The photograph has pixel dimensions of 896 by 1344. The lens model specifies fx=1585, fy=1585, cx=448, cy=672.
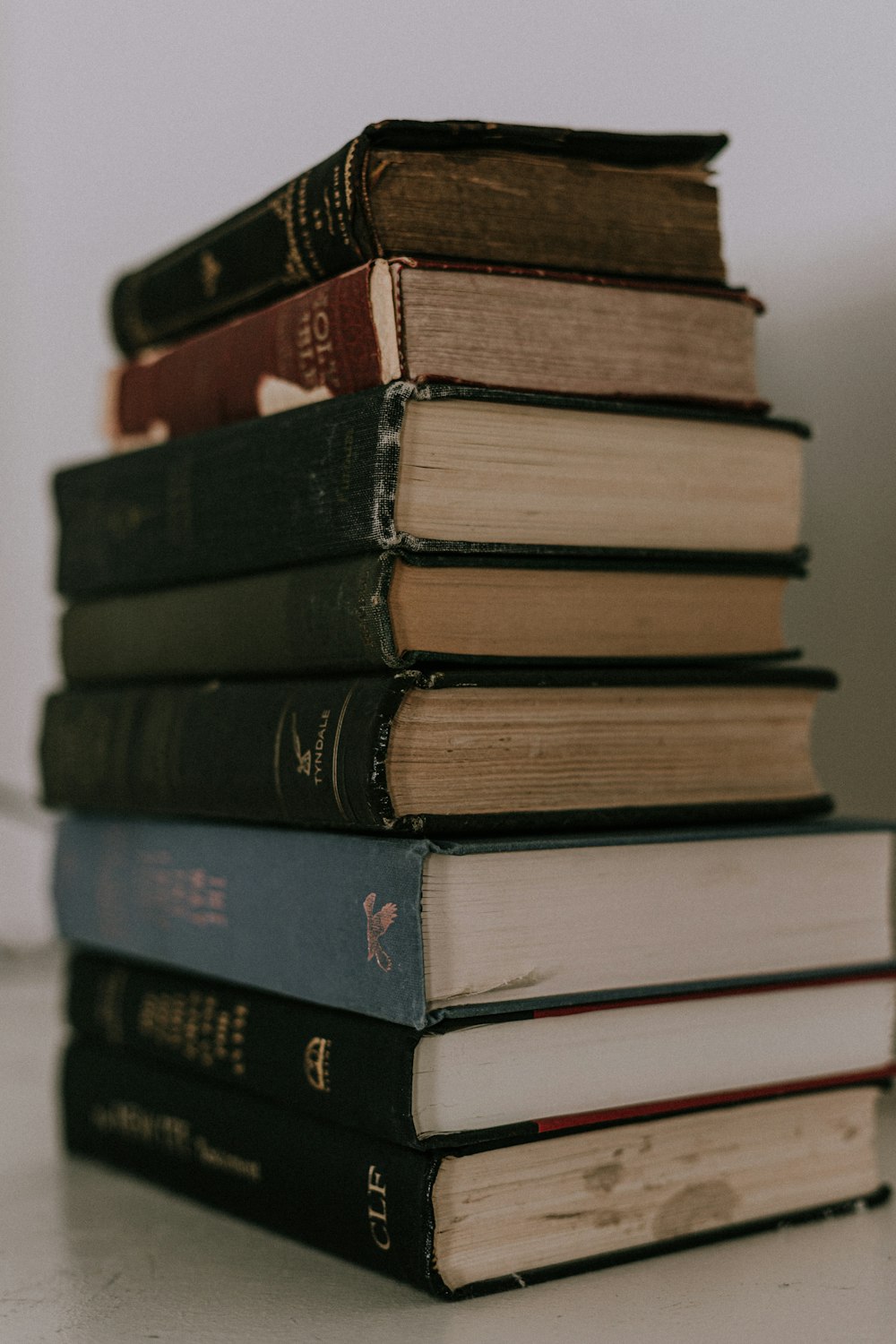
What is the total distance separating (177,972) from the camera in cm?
98

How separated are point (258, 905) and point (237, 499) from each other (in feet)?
0.73

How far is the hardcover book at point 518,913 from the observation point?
29.0 inches

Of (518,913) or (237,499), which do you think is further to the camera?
(237,499)

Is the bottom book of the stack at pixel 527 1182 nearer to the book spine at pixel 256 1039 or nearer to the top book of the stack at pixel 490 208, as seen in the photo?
the book spine at pixel 256 1039

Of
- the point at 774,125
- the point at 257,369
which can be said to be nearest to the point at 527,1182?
the point at 257,369

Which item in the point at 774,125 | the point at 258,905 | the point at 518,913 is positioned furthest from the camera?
the point at 774,125

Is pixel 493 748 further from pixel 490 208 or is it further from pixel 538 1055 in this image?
pixel 490 208

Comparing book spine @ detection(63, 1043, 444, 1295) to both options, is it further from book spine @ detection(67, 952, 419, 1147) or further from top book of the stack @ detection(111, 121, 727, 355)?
top book of the stack @ detection(111, 121, 727, 355)

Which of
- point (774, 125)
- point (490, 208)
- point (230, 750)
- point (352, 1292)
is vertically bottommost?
point (352, 1292)

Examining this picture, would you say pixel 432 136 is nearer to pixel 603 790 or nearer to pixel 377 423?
pixel 377 423

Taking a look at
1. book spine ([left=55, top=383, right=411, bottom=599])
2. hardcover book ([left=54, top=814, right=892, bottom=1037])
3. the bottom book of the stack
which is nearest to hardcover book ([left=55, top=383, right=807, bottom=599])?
book spine ([left=55, top=383, right=411, bottom=599])

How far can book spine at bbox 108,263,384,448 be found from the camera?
2.58 feet

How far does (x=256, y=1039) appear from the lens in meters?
0.86

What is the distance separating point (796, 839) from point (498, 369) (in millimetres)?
294
